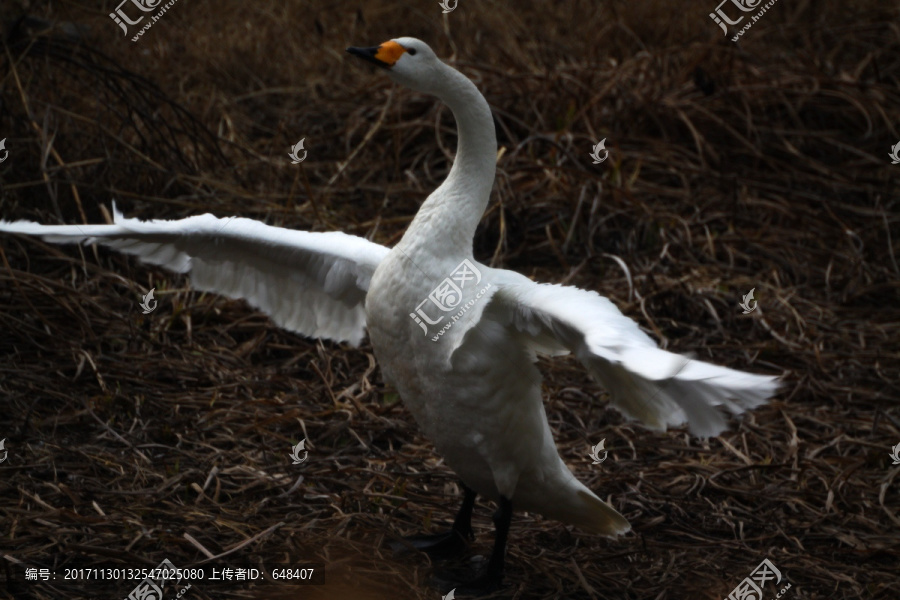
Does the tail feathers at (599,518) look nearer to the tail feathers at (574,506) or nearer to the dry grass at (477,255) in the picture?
the tail feathers at (574,506)

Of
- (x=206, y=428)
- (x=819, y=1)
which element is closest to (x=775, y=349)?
(x=206, y=428)

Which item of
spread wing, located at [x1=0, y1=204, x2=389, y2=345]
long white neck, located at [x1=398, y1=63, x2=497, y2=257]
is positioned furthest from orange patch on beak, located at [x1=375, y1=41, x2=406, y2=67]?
spread wing, located at [x1=0, y1=204, x2=389, y2=345]

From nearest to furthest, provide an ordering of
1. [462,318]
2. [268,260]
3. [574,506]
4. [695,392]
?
[695,392], [462,318], [574,506], [268,260]

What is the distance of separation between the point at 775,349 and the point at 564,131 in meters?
1.98

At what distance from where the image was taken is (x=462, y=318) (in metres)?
2.59

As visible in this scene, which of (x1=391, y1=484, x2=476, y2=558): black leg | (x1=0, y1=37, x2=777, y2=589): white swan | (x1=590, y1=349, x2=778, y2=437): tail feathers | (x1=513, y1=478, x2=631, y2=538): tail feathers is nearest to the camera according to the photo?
(x1=590, y1=349, x2=778, y2=437): tail feathers

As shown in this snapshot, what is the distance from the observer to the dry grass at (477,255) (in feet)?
10.2

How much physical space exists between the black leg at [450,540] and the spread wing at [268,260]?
2.59ft

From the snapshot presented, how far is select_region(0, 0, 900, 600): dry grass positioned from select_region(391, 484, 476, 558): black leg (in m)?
0.09

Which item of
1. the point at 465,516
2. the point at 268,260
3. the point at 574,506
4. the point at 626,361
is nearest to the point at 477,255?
the point at 268,260

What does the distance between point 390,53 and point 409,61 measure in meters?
0.06

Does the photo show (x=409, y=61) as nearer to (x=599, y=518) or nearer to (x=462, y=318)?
(x=462, y=318)

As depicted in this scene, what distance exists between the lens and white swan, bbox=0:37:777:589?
254 cm

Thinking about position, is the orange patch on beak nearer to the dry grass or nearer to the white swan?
the white swan
